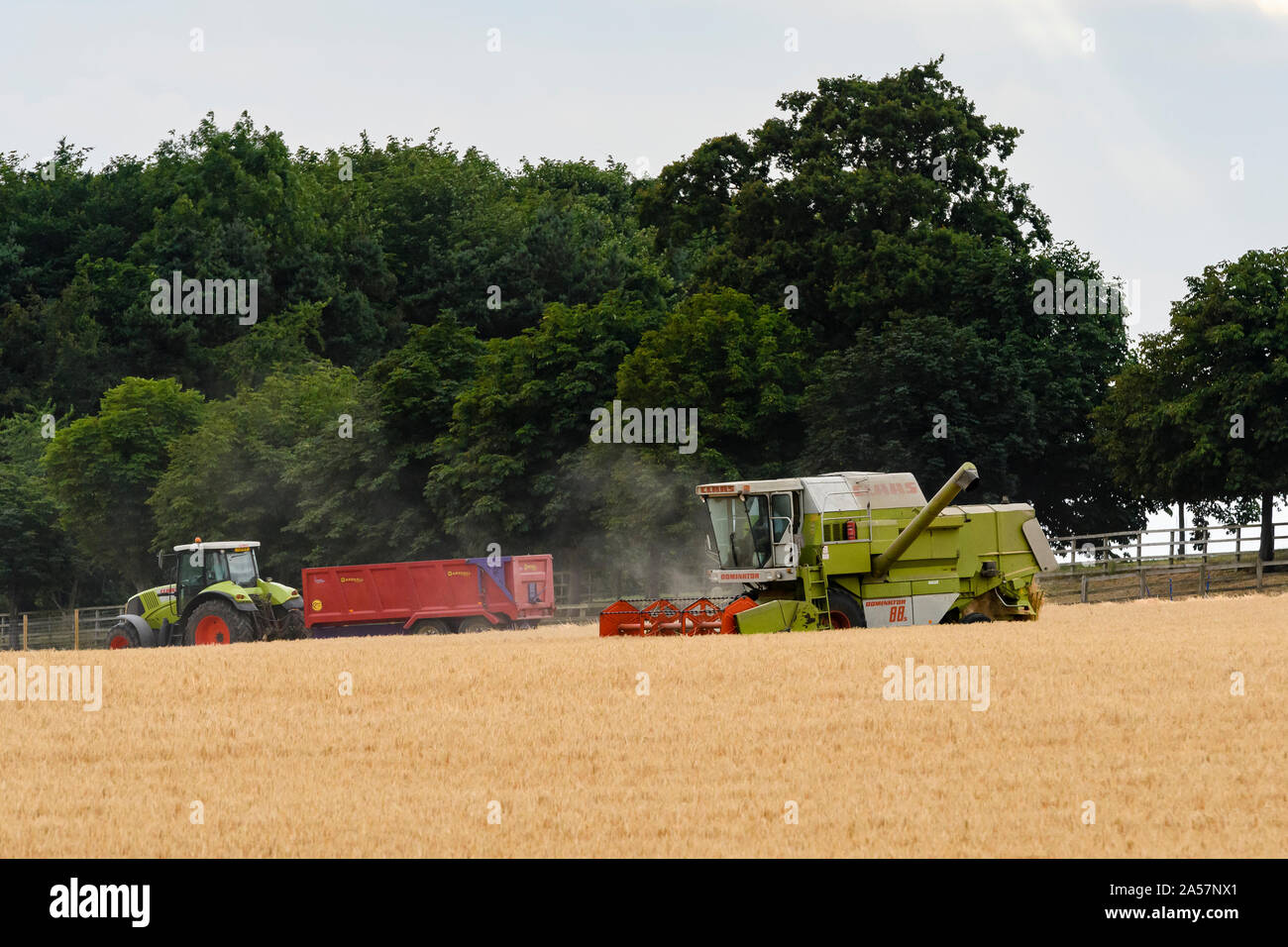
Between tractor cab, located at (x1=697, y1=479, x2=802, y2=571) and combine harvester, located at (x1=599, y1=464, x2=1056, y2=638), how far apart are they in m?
0.02

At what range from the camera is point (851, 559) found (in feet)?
107

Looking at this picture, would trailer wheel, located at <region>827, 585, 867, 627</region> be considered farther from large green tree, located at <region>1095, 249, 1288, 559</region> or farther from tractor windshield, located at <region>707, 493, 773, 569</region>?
large green tree, located at <region>1095, 249, 1288, 559</region>

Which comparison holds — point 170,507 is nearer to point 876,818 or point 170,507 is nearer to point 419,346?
point 419,346

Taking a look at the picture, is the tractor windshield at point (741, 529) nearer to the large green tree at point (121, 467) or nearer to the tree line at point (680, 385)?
the tree line at point (680, 385)

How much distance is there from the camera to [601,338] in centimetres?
6066

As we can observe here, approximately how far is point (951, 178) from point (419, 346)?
66.7ft

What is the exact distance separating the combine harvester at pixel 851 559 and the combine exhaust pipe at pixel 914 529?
0.08ft

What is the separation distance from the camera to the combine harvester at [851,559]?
32.4 m

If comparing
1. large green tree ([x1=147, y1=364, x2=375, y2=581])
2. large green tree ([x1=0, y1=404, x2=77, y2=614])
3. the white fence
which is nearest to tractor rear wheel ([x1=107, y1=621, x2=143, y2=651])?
large green tree ([x1=147, y1=364, x2=375, y2=581])

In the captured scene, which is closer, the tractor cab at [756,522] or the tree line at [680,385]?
the tractor cab at [756,522]

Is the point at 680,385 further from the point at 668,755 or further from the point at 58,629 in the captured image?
the point at 668,755

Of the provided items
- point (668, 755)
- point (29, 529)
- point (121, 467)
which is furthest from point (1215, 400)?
point (29, 529)

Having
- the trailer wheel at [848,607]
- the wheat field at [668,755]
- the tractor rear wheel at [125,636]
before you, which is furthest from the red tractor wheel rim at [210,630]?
the trailer wheel at [848,607]
